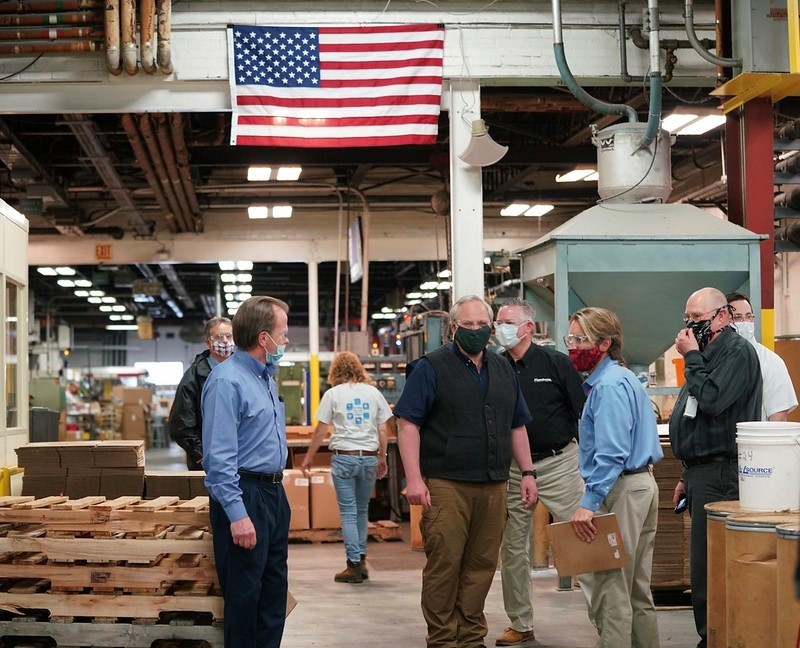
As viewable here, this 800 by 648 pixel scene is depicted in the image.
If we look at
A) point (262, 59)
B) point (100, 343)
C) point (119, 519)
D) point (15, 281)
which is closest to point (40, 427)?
point (15, 281)

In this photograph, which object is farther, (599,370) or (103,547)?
(103,547)

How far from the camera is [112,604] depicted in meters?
5.68

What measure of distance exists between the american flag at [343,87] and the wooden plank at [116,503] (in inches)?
149

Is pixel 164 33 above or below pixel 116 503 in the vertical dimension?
above

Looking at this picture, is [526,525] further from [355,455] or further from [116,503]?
[355,455]

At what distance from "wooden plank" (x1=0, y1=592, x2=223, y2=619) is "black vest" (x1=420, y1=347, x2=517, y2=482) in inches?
55.8

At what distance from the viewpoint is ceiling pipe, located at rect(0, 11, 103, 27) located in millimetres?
8750

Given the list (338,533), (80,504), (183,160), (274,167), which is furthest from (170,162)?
(80,504)

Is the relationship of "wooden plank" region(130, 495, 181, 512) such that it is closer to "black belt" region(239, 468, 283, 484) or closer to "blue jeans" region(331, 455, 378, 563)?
"black belt" region(239, 468, 283, 484)

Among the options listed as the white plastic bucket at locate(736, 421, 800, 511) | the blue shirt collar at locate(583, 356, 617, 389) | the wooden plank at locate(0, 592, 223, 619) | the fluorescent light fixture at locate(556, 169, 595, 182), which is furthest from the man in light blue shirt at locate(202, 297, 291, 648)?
the fluorescent light fixture at locate(556, 169, 595, 182)

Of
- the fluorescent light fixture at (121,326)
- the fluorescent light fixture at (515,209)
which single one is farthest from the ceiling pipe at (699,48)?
the fluorescent light fixture at (121,326)

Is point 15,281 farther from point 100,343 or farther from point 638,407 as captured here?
point 100,343

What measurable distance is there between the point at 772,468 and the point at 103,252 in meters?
16.1

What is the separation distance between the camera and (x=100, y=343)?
45.0m
